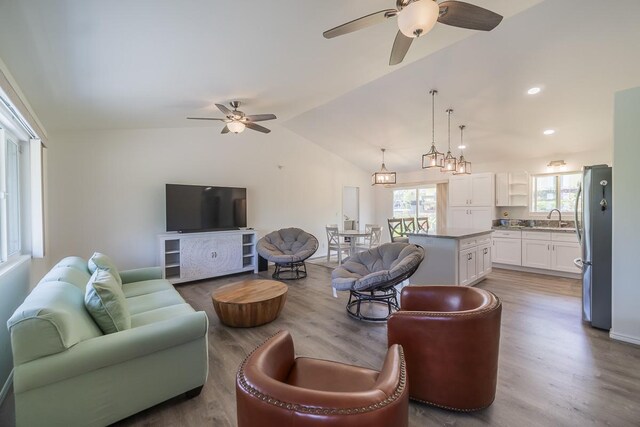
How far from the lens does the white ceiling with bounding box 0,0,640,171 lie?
1829 mm

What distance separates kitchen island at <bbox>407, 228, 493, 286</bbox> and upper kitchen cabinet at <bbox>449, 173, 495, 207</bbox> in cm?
192

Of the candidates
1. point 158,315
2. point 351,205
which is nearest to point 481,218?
point 351,205

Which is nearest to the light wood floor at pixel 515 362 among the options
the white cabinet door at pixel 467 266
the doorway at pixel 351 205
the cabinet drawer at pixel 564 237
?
the white cabinet door at pixel 467 266

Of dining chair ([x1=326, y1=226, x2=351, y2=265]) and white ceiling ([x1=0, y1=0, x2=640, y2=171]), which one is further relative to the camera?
dining chair ([x1=326, y1=226, x2=351, y2=265])

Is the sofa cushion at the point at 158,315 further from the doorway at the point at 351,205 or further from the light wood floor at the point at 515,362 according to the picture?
the doorway at the point at 351,205

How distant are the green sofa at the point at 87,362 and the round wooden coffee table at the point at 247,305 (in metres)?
0.93

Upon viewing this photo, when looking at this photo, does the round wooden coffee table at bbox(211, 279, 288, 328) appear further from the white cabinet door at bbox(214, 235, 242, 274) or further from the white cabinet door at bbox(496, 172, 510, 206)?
the white cabinet door at bbox(496, 172, 510, 206)

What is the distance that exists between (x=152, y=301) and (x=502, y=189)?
253 inches

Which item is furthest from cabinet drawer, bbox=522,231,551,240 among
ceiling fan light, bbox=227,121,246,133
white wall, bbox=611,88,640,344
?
ceiling fan light, bbox=227,121,246,133

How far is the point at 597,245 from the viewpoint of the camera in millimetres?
2898

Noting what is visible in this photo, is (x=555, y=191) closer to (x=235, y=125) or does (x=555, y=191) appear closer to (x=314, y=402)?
(x=235, y=125)

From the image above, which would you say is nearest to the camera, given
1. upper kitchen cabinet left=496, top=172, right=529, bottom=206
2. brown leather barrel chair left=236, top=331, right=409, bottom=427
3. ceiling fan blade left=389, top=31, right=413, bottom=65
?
brown leather barrel chair left=236, top=331, right=409, bottom=427

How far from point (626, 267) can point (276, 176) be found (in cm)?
563

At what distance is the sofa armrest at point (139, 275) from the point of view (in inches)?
126
